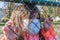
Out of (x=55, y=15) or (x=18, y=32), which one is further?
(x=55, y=15)

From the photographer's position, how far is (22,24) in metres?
1.07

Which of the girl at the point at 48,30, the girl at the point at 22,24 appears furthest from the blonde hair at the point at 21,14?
the girl at the point at 48,30

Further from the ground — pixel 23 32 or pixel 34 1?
pixel 34 1

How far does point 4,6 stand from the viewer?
3.55ft

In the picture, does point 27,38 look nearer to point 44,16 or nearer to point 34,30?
point 34,30

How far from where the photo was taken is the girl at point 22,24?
106 cm

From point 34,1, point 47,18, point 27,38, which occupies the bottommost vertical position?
point 27,38

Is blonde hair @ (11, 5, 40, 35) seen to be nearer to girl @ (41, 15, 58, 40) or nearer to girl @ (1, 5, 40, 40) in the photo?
girl @ (1, 5, 40, 40)

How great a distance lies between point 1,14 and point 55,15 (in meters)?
0.34

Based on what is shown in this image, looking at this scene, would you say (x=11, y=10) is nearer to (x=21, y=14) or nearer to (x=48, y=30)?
(x=21, y=14)

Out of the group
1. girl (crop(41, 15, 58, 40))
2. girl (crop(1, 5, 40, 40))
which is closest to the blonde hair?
girl (crop(1, 5, 40, 40))

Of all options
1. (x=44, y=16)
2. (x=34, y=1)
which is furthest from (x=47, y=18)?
(x=34, y=1)

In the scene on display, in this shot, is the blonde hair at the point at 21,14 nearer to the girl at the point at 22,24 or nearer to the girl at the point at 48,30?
the girl at the point at 22,24

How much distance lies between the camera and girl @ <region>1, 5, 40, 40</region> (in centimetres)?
106
